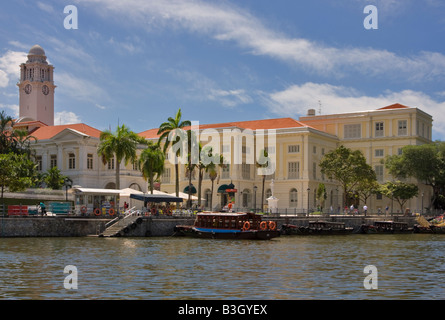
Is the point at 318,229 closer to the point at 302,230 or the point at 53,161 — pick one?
the point at 302,230

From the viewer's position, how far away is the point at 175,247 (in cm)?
4250

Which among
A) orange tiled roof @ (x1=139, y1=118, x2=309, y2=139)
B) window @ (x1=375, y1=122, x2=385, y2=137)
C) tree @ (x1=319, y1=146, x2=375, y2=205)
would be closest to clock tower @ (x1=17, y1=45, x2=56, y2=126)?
orange tiled roof @ (x1=139, y1=118, x2=309, y2=139)

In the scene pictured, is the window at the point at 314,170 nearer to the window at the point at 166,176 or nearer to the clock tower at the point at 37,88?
the window at the point at 166,176

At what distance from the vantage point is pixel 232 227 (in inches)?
2078

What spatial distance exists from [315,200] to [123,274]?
6831cm

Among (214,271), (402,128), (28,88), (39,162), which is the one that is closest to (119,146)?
(39,162)

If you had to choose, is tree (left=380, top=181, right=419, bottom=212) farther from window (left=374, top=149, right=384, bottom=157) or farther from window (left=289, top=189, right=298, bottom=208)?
window (left=289, top=189, right=298, bottom=208)

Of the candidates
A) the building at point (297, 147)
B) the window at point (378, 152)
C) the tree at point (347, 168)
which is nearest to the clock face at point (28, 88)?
the building at point (297, 147)

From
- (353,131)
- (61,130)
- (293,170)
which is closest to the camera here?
(61,130)

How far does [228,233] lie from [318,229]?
12927 millimetres

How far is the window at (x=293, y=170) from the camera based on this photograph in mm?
94375

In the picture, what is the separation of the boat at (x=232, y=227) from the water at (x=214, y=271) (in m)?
5.82
